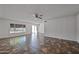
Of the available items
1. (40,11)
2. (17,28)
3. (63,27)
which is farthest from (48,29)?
(17,28)

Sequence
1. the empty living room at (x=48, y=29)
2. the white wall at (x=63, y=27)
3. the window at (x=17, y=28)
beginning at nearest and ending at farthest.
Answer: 1. the empty living room at (x=48, y=29)
2. the white wall at (x=63, y=27)
3. the window at (x=17, y=28)

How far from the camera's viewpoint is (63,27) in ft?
11.3

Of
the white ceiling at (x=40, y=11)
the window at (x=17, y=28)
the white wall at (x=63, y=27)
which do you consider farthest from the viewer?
the window at (x=17, y=28)

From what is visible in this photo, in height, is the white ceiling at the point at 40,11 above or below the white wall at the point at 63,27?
above

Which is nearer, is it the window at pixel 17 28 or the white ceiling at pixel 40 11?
the white ceiling at pixel 40 11

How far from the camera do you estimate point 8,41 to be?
3570 mm

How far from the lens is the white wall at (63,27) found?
11.1 feet

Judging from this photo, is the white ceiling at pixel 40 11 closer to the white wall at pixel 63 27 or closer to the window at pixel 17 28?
the white wall at pixel 63 27

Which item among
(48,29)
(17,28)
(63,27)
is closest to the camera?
(63,27)

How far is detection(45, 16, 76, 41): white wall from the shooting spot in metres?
3.37

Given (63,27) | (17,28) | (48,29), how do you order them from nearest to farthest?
(63,27) → (17,28) → (48,29)

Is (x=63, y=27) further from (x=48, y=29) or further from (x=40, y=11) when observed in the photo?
(x=40, y=11)

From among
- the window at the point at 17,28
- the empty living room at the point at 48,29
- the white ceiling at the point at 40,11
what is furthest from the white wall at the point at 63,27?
the window at the point at 17,28
